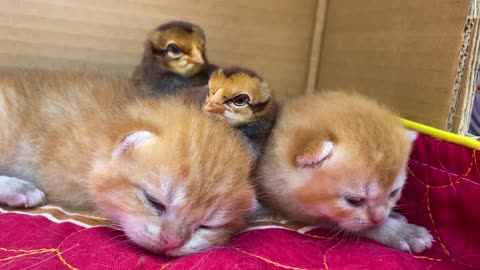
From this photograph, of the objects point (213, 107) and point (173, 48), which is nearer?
point (213, 107)

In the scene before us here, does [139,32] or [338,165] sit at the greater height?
[139,32]

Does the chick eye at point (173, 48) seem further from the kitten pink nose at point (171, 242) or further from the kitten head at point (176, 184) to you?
the kitten pink nose at point (171, 242)

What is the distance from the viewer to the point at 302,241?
4.02ft

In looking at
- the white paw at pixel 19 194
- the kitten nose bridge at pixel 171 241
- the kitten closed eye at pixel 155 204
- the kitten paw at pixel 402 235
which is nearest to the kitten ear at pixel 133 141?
the kitten closed eye at pixel 155 204

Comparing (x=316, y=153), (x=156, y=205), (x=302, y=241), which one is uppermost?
(x=316, y=153)

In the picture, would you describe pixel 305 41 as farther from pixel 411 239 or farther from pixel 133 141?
pixel 133 141

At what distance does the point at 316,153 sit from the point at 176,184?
39 cm

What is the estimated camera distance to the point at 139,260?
1021mm

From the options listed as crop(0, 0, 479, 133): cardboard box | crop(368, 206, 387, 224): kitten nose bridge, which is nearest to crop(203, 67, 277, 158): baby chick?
crop(368, 206, 387, 224): kitten nose bridge

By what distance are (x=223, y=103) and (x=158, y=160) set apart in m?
0.29

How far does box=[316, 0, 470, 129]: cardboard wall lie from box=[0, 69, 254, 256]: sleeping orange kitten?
2.13 ft

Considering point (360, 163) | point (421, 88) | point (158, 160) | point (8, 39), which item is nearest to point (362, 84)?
point (421, 88)

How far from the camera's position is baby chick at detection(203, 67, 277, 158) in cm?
128

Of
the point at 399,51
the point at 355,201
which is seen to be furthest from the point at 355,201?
the point at 399,51
